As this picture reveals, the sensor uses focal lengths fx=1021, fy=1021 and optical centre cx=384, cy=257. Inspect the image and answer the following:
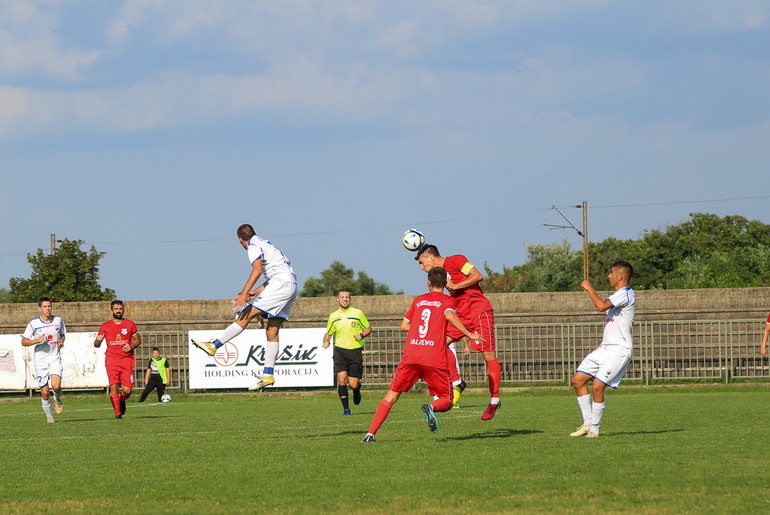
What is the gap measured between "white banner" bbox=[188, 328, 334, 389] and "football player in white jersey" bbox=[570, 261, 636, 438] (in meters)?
19.6

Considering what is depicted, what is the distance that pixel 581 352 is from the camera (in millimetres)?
31594

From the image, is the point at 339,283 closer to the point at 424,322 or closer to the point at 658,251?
the point at 658,251

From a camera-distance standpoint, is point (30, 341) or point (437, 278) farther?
point (30, 341)

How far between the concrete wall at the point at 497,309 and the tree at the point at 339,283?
88.0 metres

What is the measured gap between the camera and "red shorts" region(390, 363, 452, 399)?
10.7 metres

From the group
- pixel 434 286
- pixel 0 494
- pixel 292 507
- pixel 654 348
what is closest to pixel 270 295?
pixel 434 286

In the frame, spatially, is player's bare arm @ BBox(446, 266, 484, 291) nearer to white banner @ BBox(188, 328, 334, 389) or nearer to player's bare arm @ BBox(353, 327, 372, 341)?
player's bare arm @ BBox(353, 327, 372, 341)

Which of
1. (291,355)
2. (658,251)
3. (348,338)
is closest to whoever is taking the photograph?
(348,338)

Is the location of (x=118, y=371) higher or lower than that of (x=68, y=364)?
higher

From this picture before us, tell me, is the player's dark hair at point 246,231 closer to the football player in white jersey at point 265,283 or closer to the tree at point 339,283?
the football player in white jersey at point 265,283

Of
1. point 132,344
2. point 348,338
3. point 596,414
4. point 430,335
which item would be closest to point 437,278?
point 430,335

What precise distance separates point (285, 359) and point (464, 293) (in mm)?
18699

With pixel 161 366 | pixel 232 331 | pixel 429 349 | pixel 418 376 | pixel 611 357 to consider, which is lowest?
pixel 161 366

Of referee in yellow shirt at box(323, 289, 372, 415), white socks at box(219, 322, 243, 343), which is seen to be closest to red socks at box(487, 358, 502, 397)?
white socks at box(219, 322, 243, 343)
